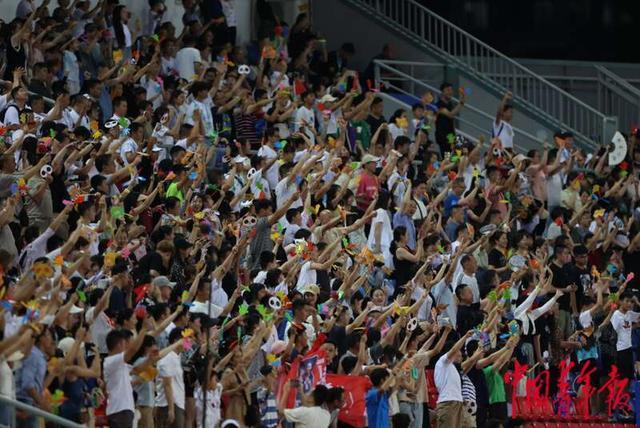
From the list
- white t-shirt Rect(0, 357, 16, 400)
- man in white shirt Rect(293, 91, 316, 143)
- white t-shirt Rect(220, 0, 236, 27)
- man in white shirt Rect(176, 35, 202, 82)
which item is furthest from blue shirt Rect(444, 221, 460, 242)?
white t-shirt Rect(0, 357, 16, 400)

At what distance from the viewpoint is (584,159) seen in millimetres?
27094

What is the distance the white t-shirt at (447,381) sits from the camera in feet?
63.3

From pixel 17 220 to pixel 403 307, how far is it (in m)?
4.13

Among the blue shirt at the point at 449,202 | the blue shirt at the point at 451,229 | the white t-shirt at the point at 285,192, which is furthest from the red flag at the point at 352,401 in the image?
the blue shirt at the point at 449,202

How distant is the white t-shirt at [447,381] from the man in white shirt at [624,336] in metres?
4.00

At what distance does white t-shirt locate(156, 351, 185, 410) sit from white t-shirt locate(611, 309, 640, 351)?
7746 millimetres

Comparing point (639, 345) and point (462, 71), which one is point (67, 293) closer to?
point (639, 345)

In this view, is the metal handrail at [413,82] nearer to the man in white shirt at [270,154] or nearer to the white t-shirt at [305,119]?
the white t-shirt at [305,119]

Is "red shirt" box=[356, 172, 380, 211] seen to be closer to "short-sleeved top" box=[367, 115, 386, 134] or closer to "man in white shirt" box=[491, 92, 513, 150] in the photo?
"short-sleeved top" box=[367, 115, 386, 134]

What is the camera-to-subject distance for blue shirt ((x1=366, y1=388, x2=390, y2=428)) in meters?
18.2

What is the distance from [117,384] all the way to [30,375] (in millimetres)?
989

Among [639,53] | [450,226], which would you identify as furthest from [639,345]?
[639,53]

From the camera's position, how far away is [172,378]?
53.9ft

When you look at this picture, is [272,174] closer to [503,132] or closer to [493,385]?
[493,385]
